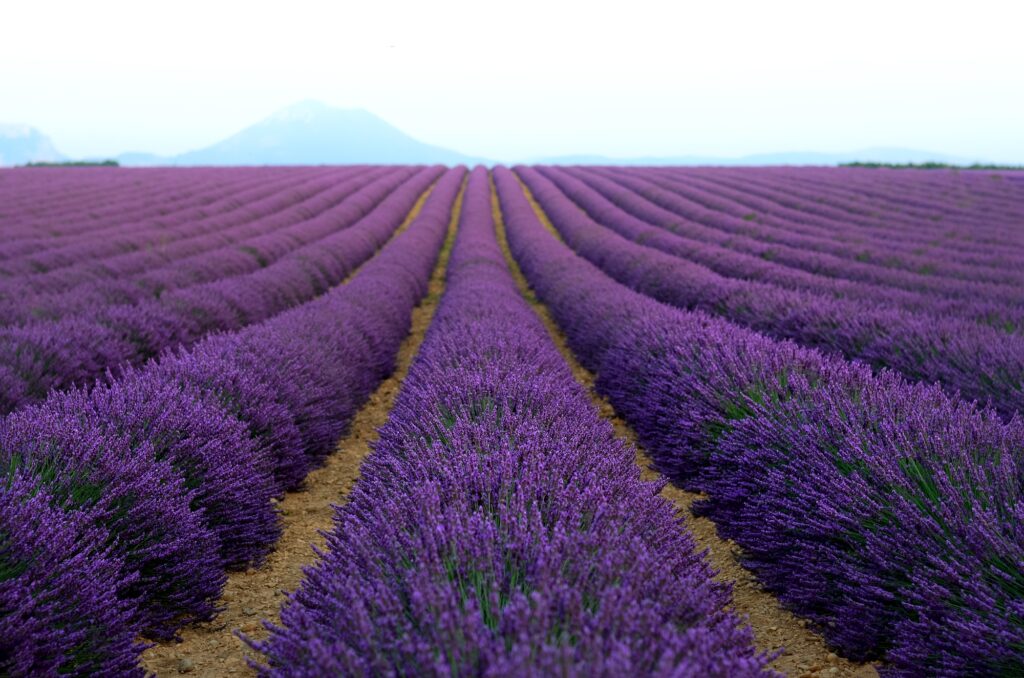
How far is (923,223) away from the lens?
606 inches

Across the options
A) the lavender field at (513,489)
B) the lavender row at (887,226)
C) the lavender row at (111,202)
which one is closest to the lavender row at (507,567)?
the lavender field at (513,489)

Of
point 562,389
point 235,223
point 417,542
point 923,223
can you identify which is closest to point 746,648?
point 417,542

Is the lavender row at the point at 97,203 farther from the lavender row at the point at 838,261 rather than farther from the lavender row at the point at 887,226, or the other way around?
the lavender row at the point at 887,226

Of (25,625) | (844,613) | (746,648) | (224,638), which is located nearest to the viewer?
(746,648)

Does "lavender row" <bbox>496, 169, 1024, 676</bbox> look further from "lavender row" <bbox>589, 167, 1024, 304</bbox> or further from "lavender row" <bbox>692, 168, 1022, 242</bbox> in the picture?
"lavender row" <bbox>692, 168, 1022, 242</bbox>

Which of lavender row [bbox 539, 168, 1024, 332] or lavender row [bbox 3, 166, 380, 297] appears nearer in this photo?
lavender row [bbox 539, 168, 1024, 332]

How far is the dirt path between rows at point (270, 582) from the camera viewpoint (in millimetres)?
2486

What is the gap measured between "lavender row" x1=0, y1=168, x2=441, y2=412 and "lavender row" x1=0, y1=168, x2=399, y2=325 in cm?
70

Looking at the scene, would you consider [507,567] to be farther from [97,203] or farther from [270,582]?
[97,203]

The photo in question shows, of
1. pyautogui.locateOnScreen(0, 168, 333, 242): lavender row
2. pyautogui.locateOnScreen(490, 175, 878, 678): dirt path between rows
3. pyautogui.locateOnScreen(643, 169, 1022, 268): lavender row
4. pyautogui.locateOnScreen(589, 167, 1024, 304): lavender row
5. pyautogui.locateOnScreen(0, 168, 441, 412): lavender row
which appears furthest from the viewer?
pyautogui.locateOnScreen(0, 168, 333, 242): lavender row

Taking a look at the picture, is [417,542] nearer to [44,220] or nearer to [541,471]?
[541,471]

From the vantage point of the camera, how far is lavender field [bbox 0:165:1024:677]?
1.56 metres

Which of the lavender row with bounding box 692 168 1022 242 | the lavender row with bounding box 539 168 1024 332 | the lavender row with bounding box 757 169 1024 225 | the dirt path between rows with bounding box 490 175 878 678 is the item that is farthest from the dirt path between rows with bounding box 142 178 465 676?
the lavender row with bounding box 757 169 1024 225

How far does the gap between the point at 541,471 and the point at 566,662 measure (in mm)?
1064
